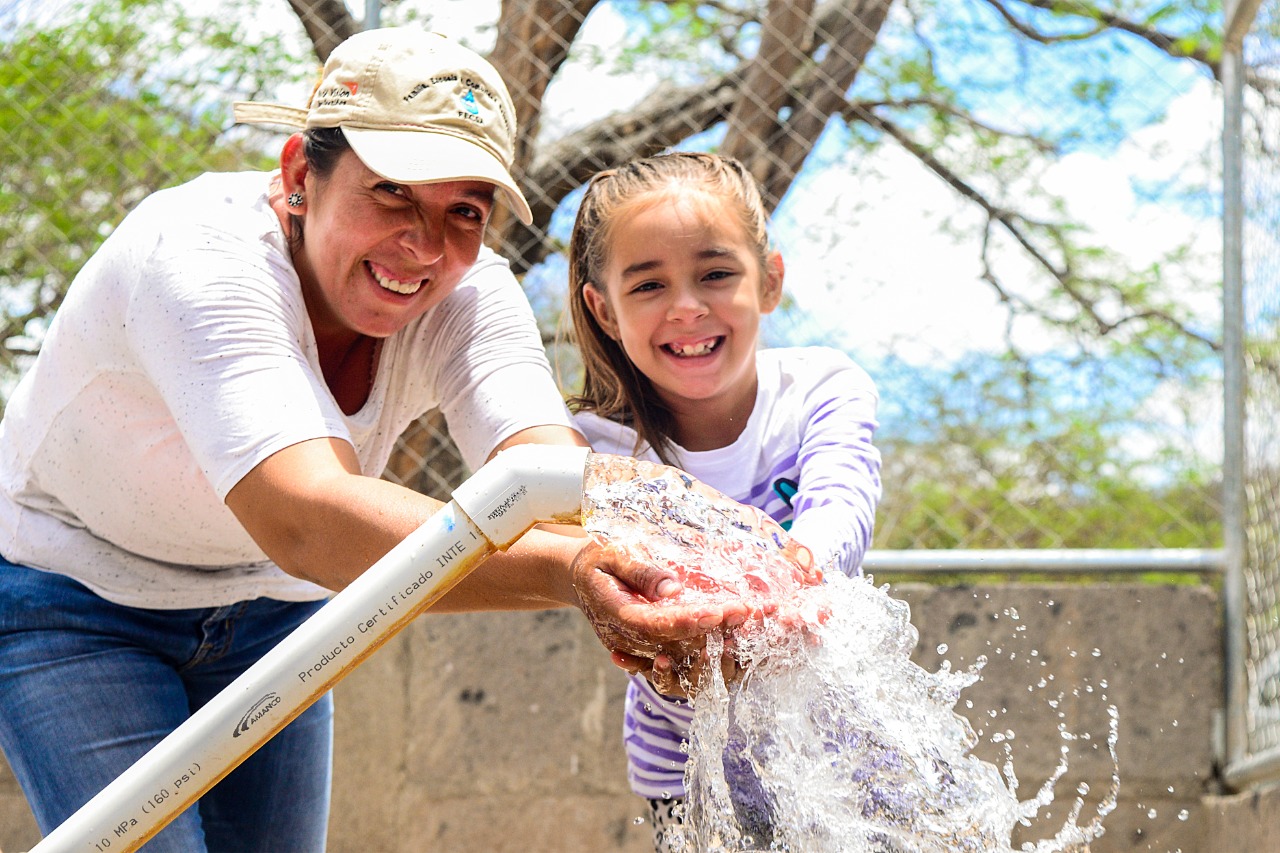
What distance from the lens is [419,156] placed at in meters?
1.78

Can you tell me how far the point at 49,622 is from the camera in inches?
75.0

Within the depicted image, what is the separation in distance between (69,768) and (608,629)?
840mm

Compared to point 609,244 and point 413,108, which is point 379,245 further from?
point 609,244

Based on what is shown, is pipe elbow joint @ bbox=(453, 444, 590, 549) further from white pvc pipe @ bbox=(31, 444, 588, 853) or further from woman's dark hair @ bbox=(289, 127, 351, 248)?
woman's dark hair @ bbox=(289, 127, 351, 248)

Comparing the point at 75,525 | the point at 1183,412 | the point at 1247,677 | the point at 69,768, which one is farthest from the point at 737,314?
the point at 1183,412

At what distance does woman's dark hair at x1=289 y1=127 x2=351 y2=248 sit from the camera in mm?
1861

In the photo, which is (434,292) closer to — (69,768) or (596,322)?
(596,322)

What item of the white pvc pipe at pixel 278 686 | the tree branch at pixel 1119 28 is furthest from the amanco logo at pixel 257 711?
the tree branch at pixel 1119 28

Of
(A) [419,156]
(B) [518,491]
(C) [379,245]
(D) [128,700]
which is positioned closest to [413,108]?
(A) [419,156]

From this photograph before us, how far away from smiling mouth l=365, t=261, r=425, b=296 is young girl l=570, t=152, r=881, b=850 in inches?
21.1

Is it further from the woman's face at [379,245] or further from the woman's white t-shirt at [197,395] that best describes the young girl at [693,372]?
the woman's face at [379,245]

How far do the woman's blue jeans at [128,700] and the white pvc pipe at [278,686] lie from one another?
1.81ft

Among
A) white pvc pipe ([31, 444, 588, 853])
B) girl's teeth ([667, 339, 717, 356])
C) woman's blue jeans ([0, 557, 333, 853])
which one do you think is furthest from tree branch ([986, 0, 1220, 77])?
white pvc pipe ([31, 444, 588, 853])

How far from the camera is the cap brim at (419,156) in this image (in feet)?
5.79
